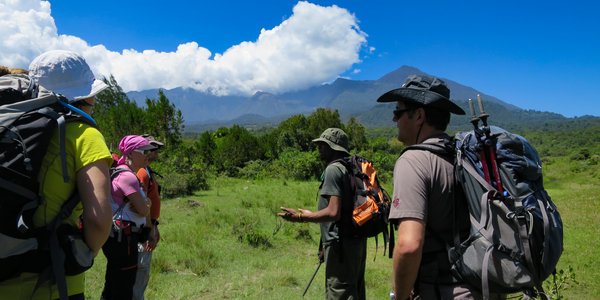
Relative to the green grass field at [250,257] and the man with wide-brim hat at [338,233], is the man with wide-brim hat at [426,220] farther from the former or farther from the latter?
the green grass field at [250,257]

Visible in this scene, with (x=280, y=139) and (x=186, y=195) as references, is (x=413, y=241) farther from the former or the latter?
(x=280, y=139)

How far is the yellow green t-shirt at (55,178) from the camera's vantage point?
1.60 metres

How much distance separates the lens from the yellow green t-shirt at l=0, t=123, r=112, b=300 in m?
1.60

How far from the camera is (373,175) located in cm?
350

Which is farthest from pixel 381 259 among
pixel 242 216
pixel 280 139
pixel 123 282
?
pixel 280 139

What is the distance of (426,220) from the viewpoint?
184 cm

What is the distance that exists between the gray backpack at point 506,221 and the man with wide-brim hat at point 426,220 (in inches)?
3.3

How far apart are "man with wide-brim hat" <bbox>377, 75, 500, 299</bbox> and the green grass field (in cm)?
234

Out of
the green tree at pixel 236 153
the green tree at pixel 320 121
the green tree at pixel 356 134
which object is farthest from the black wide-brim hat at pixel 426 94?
the green tree at pixel 356 134

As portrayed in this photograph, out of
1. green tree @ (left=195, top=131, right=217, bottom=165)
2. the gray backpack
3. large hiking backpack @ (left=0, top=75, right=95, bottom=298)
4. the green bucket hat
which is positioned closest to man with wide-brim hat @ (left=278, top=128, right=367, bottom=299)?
the green bucket hat

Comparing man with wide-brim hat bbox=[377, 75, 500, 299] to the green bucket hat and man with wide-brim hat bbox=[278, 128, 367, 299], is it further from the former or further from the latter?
the green bucket hat

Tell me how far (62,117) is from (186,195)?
13.0 metres

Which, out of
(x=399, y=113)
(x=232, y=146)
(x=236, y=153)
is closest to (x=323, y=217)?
(x=399, y=113)

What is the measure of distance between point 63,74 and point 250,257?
5322 millimetres
